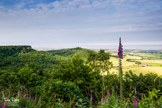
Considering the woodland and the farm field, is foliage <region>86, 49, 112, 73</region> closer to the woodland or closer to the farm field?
the woodland

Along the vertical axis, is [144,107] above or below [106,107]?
below

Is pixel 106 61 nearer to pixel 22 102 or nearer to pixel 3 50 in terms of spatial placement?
pixel 22 102

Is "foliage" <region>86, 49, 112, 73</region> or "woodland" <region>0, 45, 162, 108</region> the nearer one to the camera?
"woodland" <region>0, 45, 162, 108</region>

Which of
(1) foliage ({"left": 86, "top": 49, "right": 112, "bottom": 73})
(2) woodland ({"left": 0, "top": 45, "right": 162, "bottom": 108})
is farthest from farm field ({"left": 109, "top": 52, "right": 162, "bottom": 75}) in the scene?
(1) foliage ({"left": 86, "top": 49, "right": 112, "bottom": 73})

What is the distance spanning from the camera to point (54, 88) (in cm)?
682

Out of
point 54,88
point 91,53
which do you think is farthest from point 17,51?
point 54,88

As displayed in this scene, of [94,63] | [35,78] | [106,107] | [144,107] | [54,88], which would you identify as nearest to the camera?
[106,107]

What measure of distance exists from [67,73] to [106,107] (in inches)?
509

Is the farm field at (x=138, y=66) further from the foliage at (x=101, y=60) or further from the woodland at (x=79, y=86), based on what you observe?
the foliage at (x=101, y=60)

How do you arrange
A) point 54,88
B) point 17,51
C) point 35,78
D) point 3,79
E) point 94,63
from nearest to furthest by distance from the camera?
point 54,88
point 3,79
point 35,78
point 94,63
point 17,51

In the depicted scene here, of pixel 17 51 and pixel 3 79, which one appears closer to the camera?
pixel 3 79

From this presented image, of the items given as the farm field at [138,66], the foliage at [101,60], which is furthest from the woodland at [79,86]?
the farm field at [138,66]

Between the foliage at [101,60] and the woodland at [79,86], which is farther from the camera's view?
the foliage at [101,60]

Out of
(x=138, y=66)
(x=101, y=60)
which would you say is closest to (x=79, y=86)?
(x=101, y=60)
